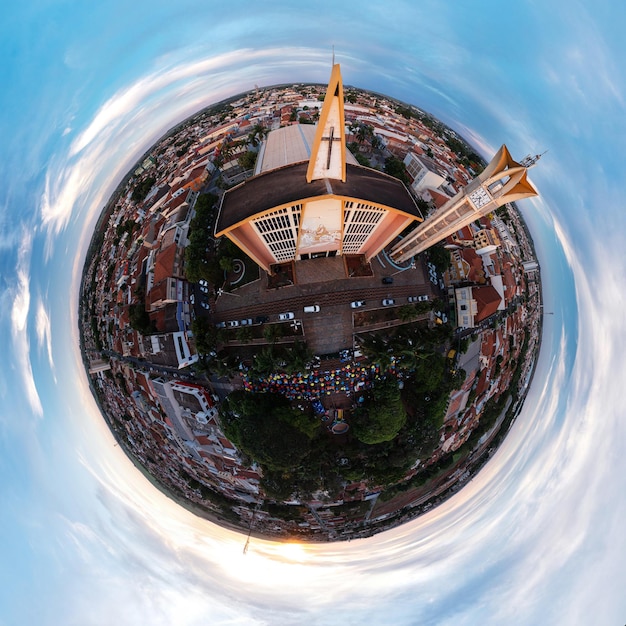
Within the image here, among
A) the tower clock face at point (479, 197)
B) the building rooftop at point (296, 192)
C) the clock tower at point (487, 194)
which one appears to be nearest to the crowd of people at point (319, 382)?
the clock tower at point (487, 194)

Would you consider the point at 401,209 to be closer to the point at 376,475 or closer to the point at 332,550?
the point at 376,475

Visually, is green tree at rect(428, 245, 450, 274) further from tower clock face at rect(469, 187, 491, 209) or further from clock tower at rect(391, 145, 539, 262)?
tower clock face at rect(469, 187, 491, 209)

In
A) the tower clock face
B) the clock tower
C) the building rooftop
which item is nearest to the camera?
the clock tower

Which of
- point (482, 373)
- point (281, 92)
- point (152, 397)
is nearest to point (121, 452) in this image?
point (152, 397)

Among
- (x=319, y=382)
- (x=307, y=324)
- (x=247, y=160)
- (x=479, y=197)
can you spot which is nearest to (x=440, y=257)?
(x=479, y=197)

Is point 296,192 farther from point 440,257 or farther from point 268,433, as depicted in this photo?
point 268,433

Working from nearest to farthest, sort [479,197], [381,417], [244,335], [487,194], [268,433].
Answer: [487,194], [479,197], [268,433], [381,417], [244,335]

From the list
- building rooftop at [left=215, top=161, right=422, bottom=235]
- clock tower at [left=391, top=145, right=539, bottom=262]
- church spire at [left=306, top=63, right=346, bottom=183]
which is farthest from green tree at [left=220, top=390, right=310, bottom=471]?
clock tower at [left=391, top=145, right=539, bottom=262]

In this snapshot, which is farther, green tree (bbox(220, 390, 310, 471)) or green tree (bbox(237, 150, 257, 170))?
green tree (bbox(237, 150, 257, 170))

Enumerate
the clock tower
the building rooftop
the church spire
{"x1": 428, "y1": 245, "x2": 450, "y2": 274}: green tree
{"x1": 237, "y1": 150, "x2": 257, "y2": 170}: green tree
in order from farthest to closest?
1. {"x1": 237, "y1": 150, "x2": 257, "y2": 170}: green tree
2. {"x1": 428, "y1": 245, "x2": 450, "y2": 274}: green tree
3. the building rooftop
4. the clock tower
5. the church spire
